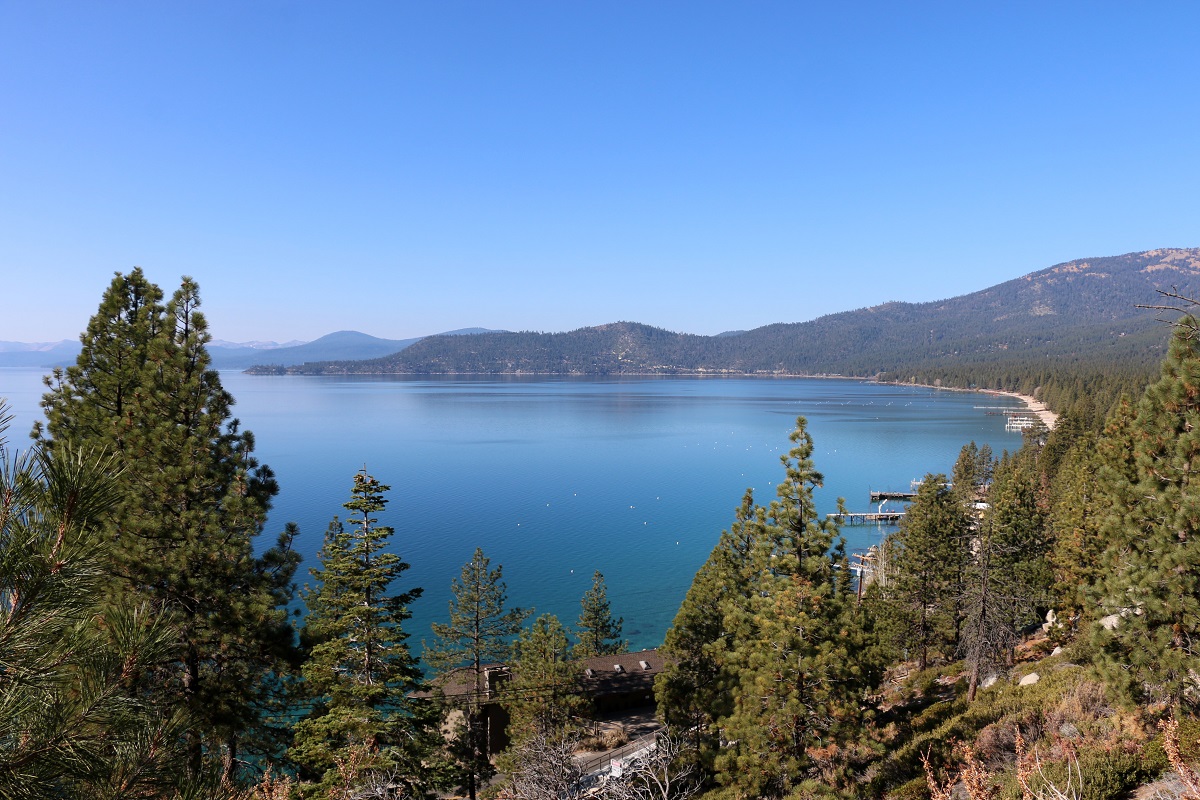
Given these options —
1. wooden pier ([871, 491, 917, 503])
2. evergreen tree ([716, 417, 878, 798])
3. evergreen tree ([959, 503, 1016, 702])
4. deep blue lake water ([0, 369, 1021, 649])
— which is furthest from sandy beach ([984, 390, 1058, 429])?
evergreen tree ([716, 417, 878, 798])

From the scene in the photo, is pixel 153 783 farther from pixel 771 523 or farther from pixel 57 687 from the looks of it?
pixel 771 523

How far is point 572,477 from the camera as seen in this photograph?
8581 cm

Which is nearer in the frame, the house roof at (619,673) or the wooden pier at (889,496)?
the house roof at (619,673)

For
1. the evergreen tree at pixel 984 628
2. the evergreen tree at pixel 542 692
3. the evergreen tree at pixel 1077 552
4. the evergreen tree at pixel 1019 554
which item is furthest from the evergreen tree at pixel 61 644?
the evergreen tree at pixel 1019 554

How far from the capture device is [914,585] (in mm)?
29953

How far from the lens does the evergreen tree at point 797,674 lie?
13680 mm

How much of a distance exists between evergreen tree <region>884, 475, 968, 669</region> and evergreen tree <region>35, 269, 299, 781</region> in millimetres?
26552

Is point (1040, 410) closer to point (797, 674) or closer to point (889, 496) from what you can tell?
point (889, 496)

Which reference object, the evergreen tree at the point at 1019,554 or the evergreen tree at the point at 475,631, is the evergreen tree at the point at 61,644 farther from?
the evergreen tree at the point at 1019,554

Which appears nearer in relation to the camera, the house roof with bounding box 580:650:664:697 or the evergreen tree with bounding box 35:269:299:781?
the evergreen tree with bounding box 35:269:299:781

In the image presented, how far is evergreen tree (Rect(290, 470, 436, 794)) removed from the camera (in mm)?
12305

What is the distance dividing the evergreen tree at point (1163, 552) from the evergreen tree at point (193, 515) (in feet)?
53.1

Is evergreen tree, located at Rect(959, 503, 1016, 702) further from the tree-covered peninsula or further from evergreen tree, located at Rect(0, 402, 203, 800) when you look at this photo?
evergreen tree, located at Rect(0, 402, 203, 800)

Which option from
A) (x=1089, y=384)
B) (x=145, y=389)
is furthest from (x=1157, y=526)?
(x=1089, y=384)
